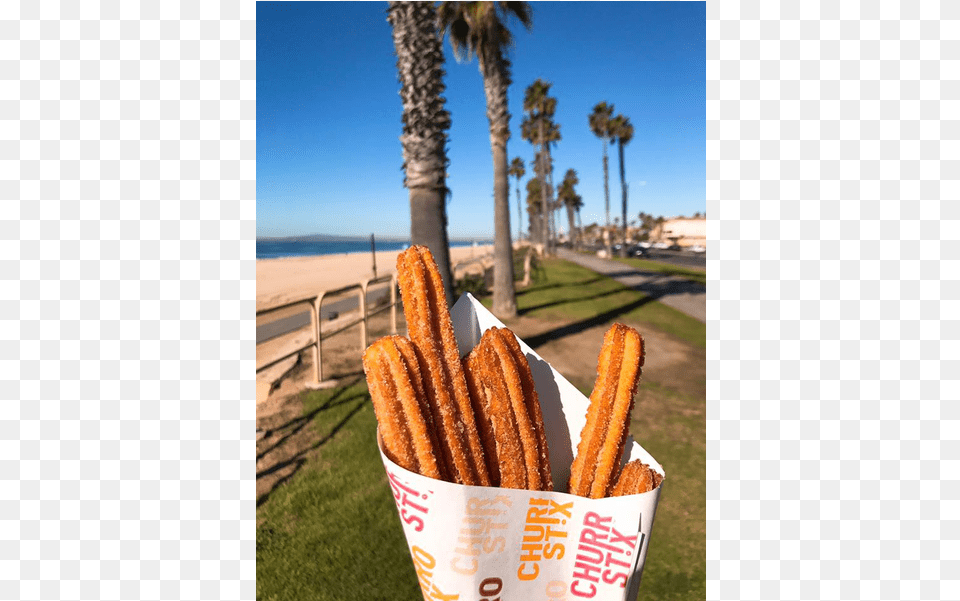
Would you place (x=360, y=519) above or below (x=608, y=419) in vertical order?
below

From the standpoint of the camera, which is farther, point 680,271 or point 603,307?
point 680,271

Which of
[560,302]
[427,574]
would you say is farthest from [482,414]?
[560,302]

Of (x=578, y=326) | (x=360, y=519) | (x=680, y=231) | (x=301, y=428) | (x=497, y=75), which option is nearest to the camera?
(x=360, y=519)

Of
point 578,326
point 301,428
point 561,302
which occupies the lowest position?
point 301,428

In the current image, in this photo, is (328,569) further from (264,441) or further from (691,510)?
(691,510)

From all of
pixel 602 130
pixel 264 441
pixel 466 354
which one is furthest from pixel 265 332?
pixel 602 130

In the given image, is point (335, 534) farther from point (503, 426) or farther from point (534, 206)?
point (534, 206)

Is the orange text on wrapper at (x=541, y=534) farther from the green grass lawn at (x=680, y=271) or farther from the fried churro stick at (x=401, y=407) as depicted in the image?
the green grass lawn at (x=680, y=271)
